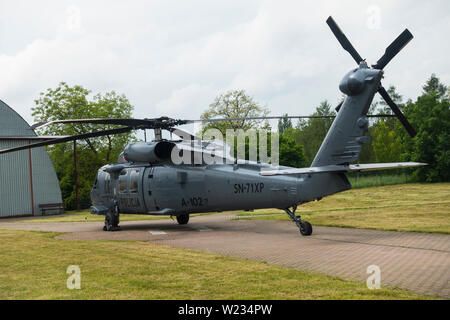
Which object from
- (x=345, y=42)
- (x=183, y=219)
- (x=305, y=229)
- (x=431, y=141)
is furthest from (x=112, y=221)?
(x=431, y=141)

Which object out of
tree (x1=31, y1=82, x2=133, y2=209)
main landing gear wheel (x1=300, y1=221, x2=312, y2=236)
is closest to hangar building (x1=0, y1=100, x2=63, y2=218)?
tree (x1=31, y1=82, x2=133, y2=209)

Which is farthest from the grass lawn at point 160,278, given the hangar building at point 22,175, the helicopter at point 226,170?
the hangar building at point 22,175

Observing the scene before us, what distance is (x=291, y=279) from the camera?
279 inches

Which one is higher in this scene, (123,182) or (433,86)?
(433,86)

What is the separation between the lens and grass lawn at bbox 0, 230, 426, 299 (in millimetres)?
6199

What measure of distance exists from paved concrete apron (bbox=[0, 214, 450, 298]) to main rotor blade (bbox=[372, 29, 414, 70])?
189 inches

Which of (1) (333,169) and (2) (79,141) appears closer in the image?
(1) (333,169)

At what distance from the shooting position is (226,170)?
14859mm

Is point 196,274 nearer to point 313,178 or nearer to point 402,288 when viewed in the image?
point 402,288

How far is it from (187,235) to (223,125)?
139 feet

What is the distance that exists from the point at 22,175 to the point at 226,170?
962 inches

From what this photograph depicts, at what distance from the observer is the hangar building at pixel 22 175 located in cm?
3247

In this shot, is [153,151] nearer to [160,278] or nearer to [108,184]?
[108,184]
